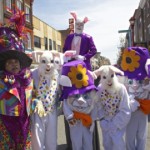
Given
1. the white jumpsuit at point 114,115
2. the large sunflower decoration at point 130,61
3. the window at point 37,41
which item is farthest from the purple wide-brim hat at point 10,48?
the window at point 37,41

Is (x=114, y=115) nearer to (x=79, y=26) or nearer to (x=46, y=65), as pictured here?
(x=46, y=65)

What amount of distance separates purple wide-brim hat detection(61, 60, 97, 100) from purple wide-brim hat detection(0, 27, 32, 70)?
2.06 feet

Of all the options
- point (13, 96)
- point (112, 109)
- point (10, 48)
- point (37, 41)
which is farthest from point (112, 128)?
point (37, 41)

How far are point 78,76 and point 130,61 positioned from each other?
0.82m

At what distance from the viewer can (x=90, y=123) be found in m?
4.24

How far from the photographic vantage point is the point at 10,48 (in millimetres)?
3961

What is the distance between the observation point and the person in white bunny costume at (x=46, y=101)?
13.5ft

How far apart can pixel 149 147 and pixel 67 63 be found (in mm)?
2096

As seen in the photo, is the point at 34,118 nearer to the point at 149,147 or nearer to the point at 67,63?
the point at 67,63

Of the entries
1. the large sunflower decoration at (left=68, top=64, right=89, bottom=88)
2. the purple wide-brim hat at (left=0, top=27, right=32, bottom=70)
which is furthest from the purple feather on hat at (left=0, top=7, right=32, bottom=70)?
the large sunflower decoration at (left=68, top=64, right=89, bottom=88)

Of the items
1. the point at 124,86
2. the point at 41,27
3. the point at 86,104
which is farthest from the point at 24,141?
the point at 41,27

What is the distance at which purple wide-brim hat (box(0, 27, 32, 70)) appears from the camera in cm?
386

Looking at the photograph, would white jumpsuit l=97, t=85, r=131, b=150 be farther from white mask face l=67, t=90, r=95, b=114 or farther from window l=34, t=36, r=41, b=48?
window l=34, t=36, r=41, b=48

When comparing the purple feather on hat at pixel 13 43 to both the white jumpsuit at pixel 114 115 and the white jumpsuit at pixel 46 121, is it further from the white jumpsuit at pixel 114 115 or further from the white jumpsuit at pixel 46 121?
the white jumpsuit at pixel 114 115
